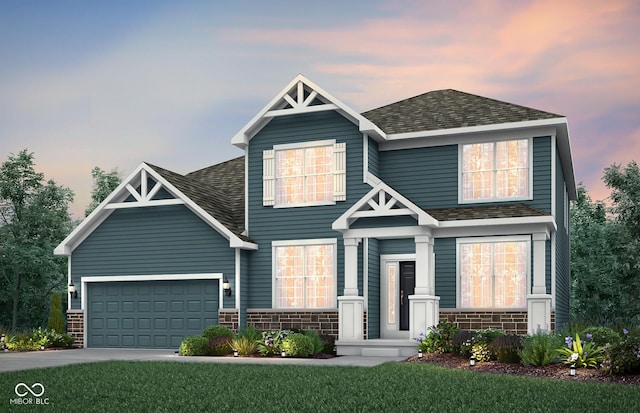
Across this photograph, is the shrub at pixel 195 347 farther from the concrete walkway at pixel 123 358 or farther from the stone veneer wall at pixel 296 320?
the stone veneer wall at pixel 296 320

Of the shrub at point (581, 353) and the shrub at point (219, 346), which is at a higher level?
the shrub at point (581, 353)

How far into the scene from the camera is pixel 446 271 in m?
21.6

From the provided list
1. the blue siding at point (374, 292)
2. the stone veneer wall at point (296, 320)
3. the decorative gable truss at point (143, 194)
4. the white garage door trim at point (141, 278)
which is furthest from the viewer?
the decorative gable truss at point (143, 194)

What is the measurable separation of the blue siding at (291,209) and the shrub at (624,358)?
9225mm

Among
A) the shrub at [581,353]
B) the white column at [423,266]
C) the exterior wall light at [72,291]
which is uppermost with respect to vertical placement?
the white column at [423,266]

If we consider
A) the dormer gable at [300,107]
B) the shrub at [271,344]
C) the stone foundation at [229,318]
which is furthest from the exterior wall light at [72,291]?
A: the shrub at [271,344]

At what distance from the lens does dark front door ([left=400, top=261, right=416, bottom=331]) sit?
2230 centimetres

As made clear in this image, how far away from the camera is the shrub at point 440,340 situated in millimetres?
17734

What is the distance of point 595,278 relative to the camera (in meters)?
35.5

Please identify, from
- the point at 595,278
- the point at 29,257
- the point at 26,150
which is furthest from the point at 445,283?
the point at 26,150

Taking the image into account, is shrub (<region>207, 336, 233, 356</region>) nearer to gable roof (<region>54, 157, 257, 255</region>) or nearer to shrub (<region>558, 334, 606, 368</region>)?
gable roof (<region>54, 157, 257, 255</region>)

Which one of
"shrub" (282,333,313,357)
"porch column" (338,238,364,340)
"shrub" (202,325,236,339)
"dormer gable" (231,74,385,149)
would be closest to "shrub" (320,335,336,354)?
"porch column" (338,238,364,340)

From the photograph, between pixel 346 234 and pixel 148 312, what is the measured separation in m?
7.28

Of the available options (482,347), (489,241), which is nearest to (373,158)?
(489,241)
